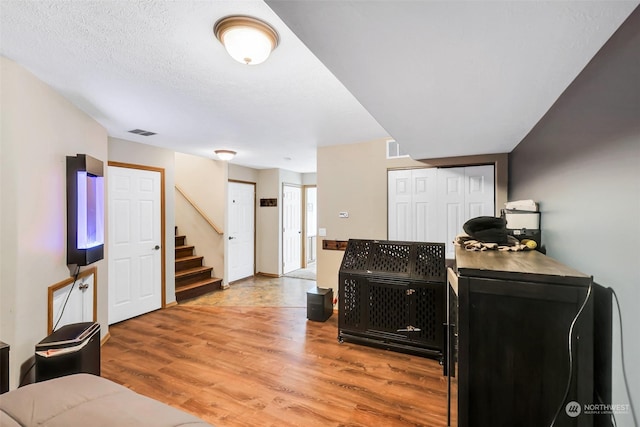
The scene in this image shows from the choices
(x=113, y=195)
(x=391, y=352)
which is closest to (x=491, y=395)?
(x=391, y=352)

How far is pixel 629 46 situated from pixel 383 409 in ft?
7.66

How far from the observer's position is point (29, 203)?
2.00 m

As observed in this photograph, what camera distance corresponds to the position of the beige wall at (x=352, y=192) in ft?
12.5

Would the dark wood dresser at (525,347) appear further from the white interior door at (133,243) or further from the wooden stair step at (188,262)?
the wooden stair step at (188,262)

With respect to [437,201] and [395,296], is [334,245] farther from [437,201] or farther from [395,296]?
[437,201]

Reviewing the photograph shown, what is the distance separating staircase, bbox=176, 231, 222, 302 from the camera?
479 centimetres

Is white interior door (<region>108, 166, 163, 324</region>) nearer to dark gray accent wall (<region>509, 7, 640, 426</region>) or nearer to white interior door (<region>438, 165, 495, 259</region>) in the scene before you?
white interior door (<region>438, 165, 495, 259</region>)

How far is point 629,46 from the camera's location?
2.81 ft

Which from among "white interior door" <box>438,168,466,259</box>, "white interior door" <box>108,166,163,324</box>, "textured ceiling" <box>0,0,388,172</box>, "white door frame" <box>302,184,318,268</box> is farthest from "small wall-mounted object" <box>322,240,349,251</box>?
"white door frame" <box>302,184,318,268</box>

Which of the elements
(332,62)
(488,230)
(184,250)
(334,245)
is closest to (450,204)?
(334,245)

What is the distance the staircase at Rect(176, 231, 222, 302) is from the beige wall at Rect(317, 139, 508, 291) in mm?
2226

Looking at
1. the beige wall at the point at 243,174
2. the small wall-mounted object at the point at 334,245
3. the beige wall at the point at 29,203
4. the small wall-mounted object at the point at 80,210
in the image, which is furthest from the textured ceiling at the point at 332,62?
the beige wall at the point at 243,174

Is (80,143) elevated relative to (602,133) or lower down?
elevated

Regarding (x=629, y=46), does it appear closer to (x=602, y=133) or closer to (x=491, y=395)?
(x=602, y=133)
